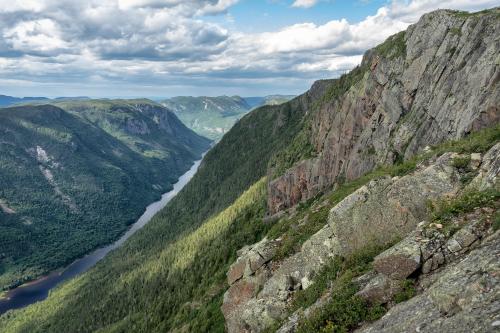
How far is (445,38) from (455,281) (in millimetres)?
62144

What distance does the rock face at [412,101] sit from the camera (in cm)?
5531

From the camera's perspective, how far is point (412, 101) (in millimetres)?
77312

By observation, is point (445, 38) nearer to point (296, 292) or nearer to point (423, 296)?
point (296, 292)

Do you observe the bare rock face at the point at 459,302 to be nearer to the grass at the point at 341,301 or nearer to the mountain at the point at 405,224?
the mountain at the point at 405,224

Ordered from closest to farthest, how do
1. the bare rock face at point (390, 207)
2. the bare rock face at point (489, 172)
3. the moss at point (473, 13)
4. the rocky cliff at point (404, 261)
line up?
the rocky cliff at point (404, 261), the bare rock face at point (489, 172), the bare rock face at point (390, 207), the moss at point (473, 13)

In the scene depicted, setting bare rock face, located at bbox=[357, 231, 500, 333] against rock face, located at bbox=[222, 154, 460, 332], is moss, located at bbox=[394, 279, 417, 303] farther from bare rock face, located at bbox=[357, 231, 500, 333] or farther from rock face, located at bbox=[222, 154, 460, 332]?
rock face, located at bbox=[222, 154, 460, 332]

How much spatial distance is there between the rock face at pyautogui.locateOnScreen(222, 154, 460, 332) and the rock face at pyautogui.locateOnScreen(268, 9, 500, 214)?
63.8ft

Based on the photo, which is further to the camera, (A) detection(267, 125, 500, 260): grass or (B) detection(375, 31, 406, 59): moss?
(B) detection(375, 31, 406, 59): moss

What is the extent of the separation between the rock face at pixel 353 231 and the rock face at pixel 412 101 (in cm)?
1946

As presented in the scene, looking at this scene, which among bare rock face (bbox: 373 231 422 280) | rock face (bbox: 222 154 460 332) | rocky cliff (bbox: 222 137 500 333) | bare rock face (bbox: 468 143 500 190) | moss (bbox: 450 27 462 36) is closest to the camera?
rocky cliff (bbox: 222 137 500 333)

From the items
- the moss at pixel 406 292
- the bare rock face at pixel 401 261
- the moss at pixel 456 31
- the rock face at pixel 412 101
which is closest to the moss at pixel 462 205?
the bare rock face at pixel 401 261

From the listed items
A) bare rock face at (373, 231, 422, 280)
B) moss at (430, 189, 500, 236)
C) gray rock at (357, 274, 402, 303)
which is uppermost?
moss at (430, 189, 500, 236)

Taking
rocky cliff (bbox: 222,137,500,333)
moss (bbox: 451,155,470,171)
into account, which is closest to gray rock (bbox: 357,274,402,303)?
rocky cliff (bbox: 222,137,500,333)

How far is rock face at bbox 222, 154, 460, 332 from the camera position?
3312 cm
